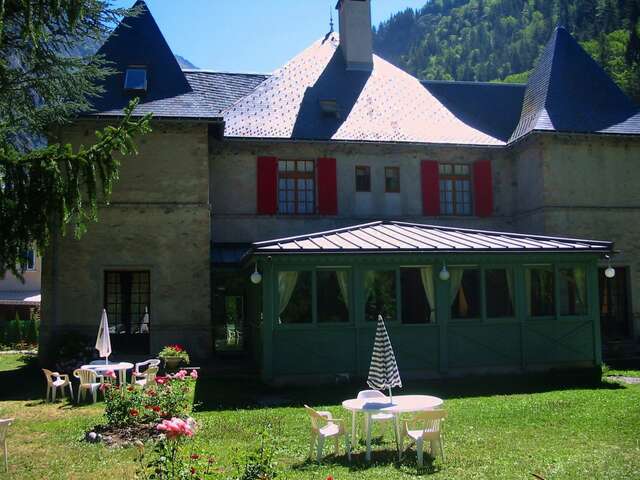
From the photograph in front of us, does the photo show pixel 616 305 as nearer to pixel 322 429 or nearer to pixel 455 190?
pixel 455 190

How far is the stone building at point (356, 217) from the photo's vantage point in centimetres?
1362

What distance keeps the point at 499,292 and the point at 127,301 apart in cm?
980

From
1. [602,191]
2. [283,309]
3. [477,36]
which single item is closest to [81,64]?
[283,309]

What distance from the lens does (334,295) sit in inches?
533

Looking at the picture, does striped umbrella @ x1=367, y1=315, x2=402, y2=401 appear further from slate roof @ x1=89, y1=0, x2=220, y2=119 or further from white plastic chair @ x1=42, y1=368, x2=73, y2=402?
slate roof @ x1=89, y1=0, x2=220, y2=119

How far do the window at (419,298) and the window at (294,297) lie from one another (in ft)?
7.30

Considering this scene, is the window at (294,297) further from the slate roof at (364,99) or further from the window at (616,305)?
the window at (616,305)

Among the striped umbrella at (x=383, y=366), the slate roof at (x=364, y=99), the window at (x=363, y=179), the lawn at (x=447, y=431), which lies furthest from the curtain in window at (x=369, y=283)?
the slate roof at (x=364, y=99)

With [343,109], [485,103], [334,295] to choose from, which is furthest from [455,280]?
[485,103]

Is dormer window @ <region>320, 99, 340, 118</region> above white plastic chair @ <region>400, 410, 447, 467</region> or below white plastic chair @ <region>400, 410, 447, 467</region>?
above

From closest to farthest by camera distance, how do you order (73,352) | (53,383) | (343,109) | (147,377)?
(147,377) < (53,383) < (73,352) < (343,109)

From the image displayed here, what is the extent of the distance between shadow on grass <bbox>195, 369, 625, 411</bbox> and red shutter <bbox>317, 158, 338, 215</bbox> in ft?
22.2

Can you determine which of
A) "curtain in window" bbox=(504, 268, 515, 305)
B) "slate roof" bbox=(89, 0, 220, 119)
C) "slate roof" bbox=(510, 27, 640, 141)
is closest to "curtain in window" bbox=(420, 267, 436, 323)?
"curtain in window" bbox=(504, 268, 515, 305)

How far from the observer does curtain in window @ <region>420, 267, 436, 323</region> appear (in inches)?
546
